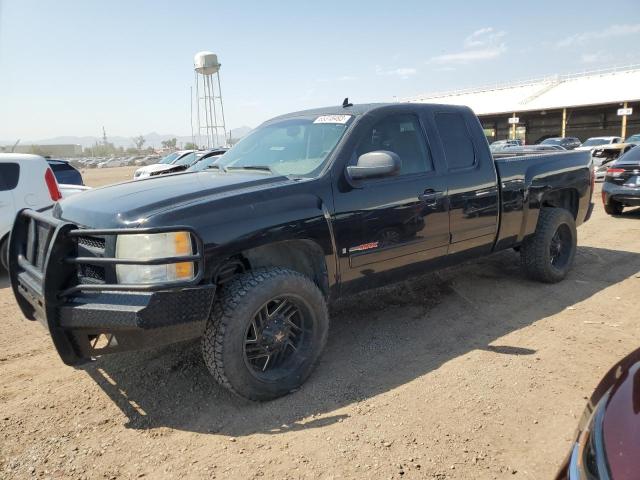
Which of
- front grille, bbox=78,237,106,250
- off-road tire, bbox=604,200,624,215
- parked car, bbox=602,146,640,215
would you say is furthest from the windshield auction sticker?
off-road tire, bbox=604,200,624,215

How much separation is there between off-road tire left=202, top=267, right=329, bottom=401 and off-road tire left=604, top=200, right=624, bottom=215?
9058 mm

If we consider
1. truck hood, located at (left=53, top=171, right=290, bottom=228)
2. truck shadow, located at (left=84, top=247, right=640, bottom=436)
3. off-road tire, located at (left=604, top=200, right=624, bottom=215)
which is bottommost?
truck shadow, located at (left=84, top=247, right=640, bottom=436)

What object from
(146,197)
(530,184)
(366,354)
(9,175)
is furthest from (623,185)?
(9,175)

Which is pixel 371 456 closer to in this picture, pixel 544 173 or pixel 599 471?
pixel 599 471

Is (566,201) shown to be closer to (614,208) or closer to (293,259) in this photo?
(293,259)

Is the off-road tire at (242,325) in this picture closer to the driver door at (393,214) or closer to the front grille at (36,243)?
the driver door at (393,214)

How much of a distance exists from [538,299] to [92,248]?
13.6 ft

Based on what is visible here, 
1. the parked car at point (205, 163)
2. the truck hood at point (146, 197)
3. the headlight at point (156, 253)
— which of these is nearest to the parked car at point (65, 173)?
the parked car at point (205, 163)

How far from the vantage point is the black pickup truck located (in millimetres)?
2801

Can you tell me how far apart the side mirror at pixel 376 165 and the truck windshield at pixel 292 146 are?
286mm

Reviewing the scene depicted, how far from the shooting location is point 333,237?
349cm

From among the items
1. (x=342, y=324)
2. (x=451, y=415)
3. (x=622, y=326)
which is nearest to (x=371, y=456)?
(x=451, y=415)

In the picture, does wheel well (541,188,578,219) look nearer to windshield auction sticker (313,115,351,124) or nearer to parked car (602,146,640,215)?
windshield auction sticker (313,115,351,124)

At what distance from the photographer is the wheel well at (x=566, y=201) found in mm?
5574
